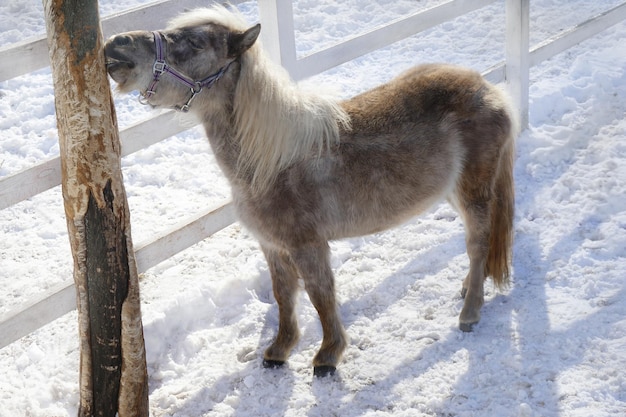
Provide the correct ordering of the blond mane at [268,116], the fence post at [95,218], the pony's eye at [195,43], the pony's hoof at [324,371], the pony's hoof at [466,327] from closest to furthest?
the fence post at [95,218]
the pony's eye at [195,43]
the blond mane at [268,116]
the pony's hoof at [324,371]
the pony's hoof at [466,327]

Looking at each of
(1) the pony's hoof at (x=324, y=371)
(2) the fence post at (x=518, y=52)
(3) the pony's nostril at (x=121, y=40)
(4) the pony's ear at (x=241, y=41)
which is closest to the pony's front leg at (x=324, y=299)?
(1) the pony's hoof at (x=324, y=371)

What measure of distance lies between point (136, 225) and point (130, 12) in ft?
5.76

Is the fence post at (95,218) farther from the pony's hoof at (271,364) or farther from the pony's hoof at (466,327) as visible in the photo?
the pony's hoof at (466,327)

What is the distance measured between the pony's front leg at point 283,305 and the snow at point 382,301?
0.28 feet

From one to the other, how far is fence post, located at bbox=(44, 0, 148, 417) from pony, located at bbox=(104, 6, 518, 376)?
0.53 ft

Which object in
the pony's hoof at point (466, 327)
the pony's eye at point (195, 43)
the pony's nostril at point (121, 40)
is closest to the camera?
the pony's nostril at point (121, 40)

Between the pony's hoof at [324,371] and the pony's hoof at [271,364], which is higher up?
the pony's hoof at [324,371]

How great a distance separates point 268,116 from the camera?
321 cm

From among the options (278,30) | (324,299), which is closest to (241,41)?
(278,30)

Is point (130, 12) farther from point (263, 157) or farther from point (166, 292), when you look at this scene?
point (166, 292)

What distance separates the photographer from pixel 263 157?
→ 10.6ft

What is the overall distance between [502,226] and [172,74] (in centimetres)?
206

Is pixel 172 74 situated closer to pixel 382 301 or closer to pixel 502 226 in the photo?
pixel 382 301

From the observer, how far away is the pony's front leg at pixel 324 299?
11.2ft
